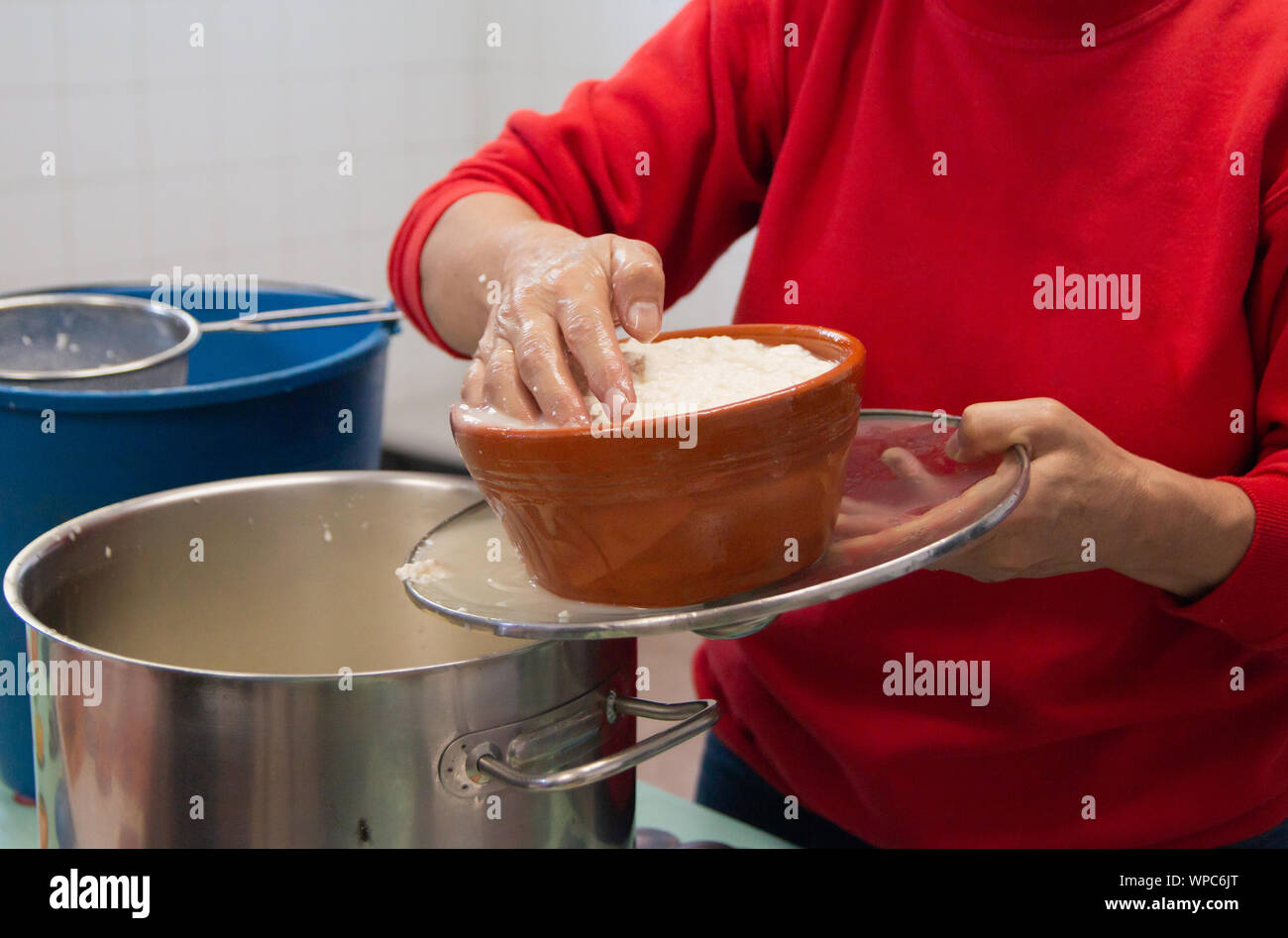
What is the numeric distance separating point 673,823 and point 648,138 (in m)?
0.54

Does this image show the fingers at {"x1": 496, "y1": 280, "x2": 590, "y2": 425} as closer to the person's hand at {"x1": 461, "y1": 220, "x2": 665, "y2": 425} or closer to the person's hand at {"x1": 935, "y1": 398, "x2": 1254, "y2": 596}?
the person's hand at {"x1": 461, "y1": 220, "x2": 665, "y2": 425}

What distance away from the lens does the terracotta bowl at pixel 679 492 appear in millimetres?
598

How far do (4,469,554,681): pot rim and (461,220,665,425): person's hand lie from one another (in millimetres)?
132

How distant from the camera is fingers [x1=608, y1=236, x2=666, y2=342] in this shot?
74 cm

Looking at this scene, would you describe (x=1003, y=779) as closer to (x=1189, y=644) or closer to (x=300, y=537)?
(x=1189, y=644)

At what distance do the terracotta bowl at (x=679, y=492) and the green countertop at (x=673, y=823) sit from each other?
0.33 m

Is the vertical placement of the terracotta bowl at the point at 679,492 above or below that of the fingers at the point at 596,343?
below

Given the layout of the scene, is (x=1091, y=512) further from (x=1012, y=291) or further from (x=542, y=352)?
(x=542, y=352)

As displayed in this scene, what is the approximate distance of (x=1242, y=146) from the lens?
0.79 meters

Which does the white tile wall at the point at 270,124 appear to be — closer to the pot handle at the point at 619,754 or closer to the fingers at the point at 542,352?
the fingers at the point at 542,352

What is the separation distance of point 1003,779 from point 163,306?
0.84m

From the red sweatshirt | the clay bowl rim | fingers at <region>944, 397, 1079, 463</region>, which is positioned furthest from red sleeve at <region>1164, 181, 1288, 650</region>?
the clay bowl rim

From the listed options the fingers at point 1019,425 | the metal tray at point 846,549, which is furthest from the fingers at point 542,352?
the fingers at point 1019,425
